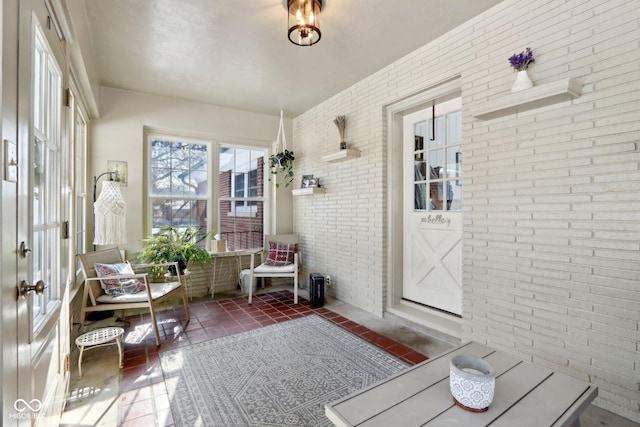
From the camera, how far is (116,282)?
2820 mm

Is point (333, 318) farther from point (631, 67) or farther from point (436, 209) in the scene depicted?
point (631, 67)

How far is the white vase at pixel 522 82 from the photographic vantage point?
2.07 metres

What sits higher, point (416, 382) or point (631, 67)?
point (631, 67)

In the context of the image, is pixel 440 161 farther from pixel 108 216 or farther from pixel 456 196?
pixel 108 216

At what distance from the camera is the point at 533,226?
84.0 inches

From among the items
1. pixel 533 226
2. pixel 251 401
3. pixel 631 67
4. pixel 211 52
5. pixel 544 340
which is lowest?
pixel 251 401

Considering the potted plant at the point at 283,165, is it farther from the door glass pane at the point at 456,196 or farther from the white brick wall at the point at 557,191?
the door glass pane at the point at 456,196

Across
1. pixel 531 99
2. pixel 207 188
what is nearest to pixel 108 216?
pixel 207 188

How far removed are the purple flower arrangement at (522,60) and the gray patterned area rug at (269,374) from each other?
2414mm

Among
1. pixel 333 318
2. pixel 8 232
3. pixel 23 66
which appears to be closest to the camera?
pixel 8 232

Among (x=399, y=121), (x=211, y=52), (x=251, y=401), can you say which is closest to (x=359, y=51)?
(x=399, y=121)

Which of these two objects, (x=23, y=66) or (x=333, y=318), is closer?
(x=23, y=66)

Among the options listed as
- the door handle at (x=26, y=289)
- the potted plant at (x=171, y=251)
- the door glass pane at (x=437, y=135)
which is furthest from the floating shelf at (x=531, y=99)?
the potted plant at (x=171, y=251)

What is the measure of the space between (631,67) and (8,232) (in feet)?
10.2
